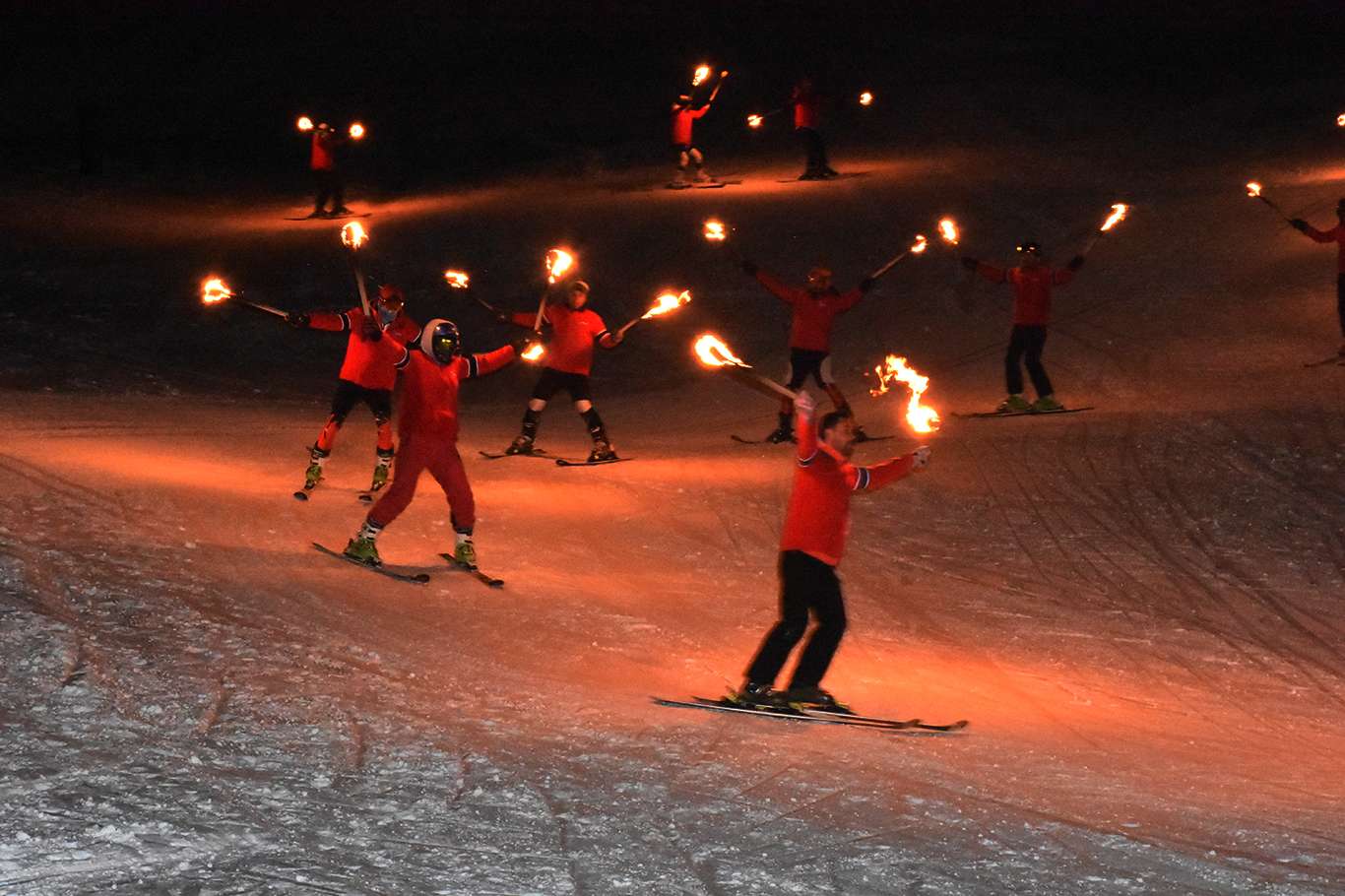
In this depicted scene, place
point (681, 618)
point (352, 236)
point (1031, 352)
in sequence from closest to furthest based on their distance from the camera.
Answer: point (681, 618)
point (352, 236)
point (1031, 352)

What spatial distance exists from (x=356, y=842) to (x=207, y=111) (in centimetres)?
2969

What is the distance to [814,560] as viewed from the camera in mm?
7941

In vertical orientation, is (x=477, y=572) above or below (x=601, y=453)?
below

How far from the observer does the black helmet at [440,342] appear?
10.7 meters

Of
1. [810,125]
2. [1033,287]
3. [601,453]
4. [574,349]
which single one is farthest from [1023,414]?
[810,125]

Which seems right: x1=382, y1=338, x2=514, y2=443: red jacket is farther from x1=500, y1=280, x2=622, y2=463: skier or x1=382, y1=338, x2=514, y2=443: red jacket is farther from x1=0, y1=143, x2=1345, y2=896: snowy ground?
x1=500, y1=280, x2=622, y2=463: skier

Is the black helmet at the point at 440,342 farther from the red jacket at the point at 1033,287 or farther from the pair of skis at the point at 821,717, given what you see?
the red jacket at the point at 1033,287

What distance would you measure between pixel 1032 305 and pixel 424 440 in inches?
305

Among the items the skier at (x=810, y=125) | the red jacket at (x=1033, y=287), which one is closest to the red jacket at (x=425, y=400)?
the red jacket at (x=1033, y=287)

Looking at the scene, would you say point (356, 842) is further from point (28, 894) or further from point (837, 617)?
point (837, 617)

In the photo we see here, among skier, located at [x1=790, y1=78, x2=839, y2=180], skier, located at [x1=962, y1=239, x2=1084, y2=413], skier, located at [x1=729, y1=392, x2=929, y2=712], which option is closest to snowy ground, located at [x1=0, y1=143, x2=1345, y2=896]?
skier, located at [x1=729, y1=392, x2=929, y2=712]

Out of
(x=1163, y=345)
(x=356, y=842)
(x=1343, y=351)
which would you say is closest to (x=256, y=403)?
(x=1163, y=345)

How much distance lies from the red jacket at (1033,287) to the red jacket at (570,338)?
402 cm

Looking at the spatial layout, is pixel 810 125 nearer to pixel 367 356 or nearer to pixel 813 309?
pixel 813 309
